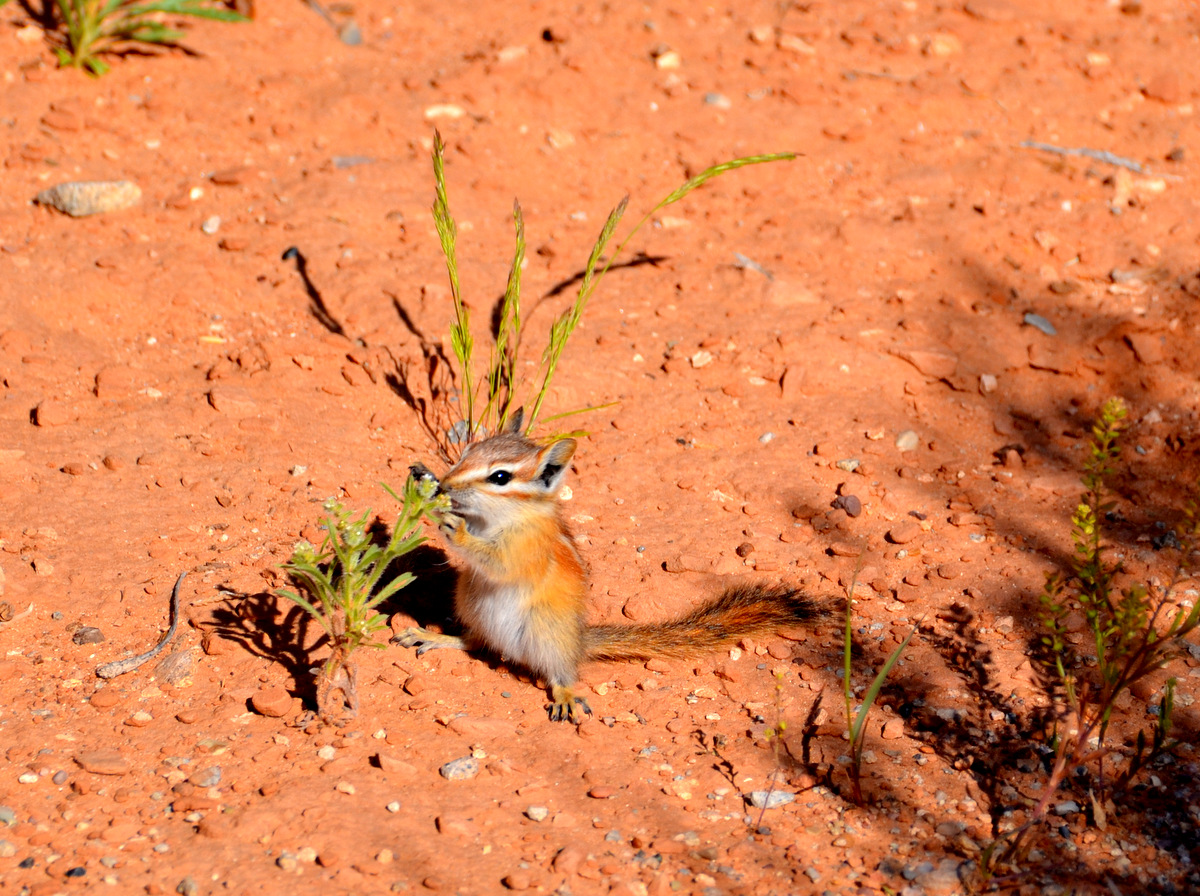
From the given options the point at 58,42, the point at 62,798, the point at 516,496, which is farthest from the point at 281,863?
the point at 58,42

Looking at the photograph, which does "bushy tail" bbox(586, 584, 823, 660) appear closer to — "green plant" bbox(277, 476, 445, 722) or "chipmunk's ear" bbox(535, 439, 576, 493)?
"chipmunk's ear" bbox(535, 439, 576, 493)

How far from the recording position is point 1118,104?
6770mm

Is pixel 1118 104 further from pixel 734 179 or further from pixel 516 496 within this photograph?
pixel 516 496

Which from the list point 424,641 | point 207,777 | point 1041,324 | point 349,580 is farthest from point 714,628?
point 1041,324

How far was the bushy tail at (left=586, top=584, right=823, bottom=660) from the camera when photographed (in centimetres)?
384

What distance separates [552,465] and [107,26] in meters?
4.55

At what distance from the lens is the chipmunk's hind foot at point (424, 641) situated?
12.9 ft

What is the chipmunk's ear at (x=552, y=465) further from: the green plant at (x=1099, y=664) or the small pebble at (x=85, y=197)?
the small pebble at (x=85, y=197)

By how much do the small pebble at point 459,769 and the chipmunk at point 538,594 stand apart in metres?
0.43

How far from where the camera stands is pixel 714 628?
3.85 metres

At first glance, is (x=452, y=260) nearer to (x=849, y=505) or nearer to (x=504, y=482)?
(x=504, y=482)

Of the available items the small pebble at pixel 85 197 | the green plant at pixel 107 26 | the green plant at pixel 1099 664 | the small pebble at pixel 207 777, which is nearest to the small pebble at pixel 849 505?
the green plant at pixel 1099 664

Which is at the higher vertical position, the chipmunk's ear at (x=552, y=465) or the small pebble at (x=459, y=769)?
the chipmunk's ear at (x=552, y=465)

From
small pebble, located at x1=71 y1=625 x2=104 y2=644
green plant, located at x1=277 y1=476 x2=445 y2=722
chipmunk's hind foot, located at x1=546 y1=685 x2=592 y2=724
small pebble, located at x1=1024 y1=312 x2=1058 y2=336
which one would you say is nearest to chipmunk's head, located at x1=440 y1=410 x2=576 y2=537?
green plant, located at x1=277 y1=476 x2=445 y2=722
